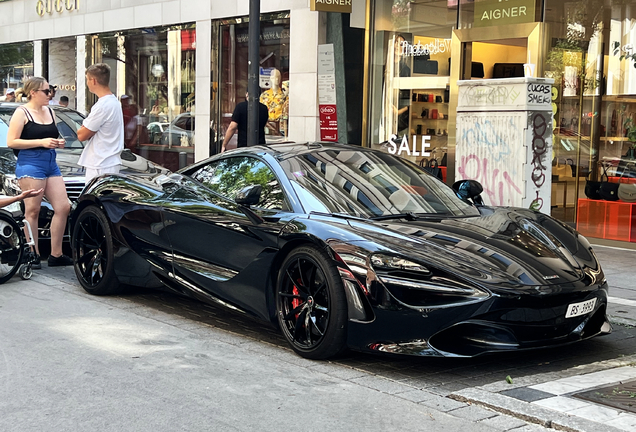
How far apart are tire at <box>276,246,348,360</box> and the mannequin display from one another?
35.3ft

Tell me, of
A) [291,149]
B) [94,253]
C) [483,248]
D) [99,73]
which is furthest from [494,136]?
[99,73]

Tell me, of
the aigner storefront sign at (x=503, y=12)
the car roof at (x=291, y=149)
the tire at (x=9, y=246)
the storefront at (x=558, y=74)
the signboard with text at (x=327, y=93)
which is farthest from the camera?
the signboard with text at (x=327, y=93)

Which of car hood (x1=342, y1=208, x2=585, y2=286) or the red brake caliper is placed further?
the red brake caliper

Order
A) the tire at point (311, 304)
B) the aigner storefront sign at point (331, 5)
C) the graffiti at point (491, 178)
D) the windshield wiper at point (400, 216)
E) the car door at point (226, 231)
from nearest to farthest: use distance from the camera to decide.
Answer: the tire at point (311, 304) → the windshield wiper at point (400, 216) → the car door at point (226, 231) → the graffiti at point (491, 178) → the aigner storefront sign at point (331, 5)

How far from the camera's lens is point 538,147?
26.8ft

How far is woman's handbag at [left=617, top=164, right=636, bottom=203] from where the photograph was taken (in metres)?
11.3

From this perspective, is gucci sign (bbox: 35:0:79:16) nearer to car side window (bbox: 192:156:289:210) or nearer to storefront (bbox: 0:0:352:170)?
storefront (bbox: 0:0:352:170)

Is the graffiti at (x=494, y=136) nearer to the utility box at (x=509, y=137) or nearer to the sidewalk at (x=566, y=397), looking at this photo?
the utility box at (x=509, y=137)

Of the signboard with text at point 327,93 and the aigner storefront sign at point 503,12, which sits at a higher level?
the aigner storefront sign at point 503,12

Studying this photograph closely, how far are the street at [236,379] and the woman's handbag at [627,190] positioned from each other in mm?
4753

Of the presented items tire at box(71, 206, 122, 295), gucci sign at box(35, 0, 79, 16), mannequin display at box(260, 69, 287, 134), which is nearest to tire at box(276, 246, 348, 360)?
tire at box(71, 206, 122, 295)

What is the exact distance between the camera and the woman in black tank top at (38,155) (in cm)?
844

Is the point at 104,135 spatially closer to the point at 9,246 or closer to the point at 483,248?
A: the point at 9,246

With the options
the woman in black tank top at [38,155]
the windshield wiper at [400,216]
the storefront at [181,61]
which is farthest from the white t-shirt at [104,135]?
the storefront at [181,61]
